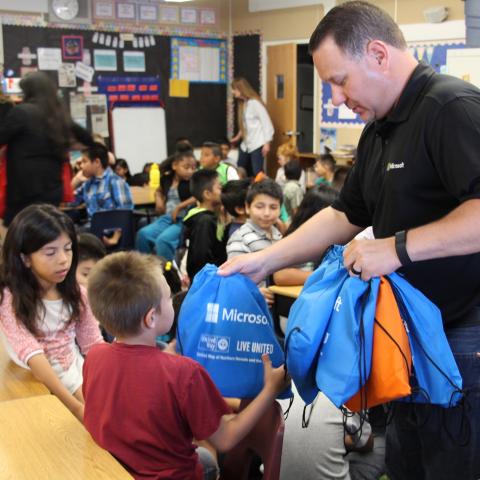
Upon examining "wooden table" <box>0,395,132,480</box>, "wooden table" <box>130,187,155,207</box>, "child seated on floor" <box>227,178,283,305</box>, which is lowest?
"wooden table" <box>0,395,132,480</box>

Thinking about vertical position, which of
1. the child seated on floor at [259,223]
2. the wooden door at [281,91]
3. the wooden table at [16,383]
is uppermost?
the wooden door at [281,91]

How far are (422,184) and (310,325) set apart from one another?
43 centimetres

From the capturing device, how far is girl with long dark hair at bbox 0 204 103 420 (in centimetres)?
255

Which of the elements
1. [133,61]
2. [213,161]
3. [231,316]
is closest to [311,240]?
[231,316]

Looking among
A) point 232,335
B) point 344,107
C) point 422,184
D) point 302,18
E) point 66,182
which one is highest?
point 302,18

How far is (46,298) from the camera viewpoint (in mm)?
2658

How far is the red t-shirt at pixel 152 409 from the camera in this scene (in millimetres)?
1763

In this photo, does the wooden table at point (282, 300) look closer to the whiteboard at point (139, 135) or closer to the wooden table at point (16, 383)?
the wooden table at point (16, 383)

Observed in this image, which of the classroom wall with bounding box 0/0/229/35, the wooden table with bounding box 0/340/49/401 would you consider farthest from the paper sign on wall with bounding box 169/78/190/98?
the wooden table with bounding box 0/340/49/401

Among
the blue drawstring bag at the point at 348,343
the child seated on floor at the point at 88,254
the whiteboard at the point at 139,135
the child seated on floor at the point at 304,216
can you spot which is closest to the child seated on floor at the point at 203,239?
the child seated on floor at the point at 304,216

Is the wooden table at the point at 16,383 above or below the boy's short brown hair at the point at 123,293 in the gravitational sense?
below

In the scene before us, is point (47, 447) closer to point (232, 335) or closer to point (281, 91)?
point (232, 335)

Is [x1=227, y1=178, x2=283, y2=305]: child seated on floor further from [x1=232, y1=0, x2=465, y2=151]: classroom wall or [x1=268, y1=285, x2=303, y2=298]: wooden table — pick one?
[x1=232, y1=0, x2=465, y2=151]: classroom wall

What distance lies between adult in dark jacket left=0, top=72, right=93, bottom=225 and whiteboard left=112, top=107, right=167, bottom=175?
549cm
